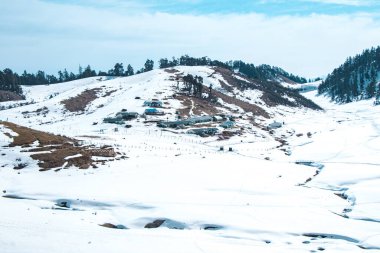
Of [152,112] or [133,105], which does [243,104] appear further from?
[152,112]

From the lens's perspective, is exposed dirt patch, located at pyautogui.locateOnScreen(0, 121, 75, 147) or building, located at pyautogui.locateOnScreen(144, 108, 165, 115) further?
building, located at pyautogui.locateOnScreen(144, 108, 165, 115)

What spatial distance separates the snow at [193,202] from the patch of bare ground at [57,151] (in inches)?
94.7

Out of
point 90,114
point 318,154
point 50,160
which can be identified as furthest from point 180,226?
point 90,114

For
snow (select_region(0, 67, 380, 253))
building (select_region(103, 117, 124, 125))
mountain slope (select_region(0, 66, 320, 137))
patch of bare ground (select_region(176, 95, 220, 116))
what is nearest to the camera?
snow (select_region(0, 67, 380, 253))

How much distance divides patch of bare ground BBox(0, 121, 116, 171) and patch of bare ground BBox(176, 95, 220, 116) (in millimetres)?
60712

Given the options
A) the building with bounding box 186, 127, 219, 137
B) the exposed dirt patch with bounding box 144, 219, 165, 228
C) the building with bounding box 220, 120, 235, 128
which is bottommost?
the exposed dirt patch with bounding box 144, 219, 165, 228

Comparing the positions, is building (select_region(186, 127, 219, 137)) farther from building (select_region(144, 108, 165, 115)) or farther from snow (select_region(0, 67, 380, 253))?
building (select_region(144, 108, 165, 115))

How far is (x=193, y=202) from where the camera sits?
1768 inches

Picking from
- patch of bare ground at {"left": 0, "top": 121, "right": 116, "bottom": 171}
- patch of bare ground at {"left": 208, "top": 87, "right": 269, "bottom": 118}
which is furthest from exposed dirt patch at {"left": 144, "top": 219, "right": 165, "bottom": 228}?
patch of bare ground at {"left": 208, "top": 87, "right": 269, "bottom": 118}

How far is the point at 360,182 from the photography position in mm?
57188

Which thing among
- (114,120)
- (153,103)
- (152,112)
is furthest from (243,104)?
(114,120)

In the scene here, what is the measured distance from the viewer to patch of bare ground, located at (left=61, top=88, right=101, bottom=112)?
15223 centimetres

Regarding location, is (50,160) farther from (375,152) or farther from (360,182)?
(375,152)

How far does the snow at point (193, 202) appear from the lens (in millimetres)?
33688
